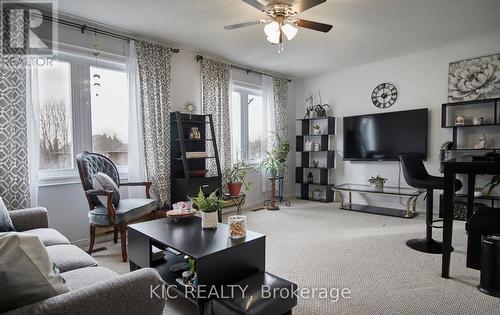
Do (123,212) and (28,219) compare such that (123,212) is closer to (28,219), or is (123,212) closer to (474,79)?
(28,219)

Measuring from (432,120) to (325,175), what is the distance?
197 centimetres

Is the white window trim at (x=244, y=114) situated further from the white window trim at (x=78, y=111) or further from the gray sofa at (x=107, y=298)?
the gray sofa at (x=107, y=298)

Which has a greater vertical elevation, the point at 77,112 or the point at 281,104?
the point at 281,104

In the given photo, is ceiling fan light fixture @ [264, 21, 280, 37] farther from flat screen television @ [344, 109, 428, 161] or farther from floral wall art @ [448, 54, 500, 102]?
floral wall art @ [448, 54, 500, 102]

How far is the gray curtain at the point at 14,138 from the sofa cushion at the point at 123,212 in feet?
2.17

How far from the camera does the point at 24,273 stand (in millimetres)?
884

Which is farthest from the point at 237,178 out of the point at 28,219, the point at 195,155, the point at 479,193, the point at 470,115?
the point at 470,115

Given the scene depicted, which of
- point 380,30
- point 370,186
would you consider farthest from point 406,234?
point 380,30

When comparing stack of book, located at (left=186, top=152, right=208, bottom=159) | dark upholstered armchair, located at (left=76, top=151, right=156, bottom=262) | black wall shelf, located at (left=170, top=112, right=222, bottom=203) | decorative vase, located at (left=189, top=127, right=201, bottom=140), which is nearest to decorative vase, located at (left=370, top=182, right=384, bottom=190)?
black wall shelf, located at (left=170, top=112, right=222, bottom=203)

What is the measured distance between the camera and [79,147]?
310 centimetres

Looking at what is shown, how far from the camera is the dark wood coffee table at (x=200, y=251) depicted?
158 centimetres

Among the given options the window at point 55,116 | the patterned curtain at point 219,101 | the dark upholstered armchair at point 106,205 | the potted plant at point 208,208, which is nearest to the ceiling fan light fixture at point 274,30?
the potted plant at point 208,208

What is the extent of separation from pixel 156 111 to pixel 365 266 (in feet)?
9.63

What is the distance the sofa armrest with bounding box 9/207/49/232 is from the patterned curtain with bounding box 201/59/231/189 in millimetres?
2340
